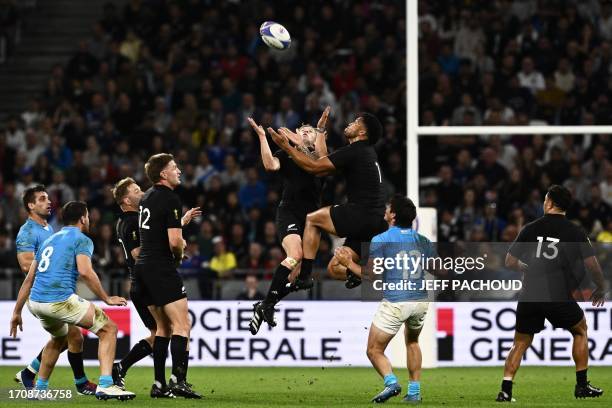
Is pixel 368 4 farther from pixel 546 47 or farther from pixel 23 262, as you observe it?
pixel 23 262

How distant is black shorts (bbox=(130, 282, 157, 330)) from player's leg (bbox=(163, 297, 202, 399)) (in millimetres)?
392

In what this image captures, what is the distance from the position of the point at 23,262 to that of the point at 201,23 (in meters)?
11.6

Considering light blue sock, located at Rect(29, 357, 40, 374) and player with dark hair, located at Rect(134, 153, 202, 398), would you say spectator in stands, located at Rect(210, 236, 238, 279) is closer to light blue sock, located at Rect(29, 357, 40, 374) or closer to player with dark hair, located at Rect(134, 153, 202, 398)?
light blue sock, located at Rect(29, 357, 40, 374)

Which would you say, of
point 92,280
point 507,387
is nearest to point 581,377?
point 507,387

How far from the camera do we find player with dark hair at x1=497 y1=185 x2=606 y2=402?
480 inches

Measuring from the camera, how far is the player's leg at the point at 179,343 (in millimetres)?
12242

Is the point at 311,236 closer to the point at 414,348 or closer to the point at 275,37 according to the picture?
the point at 414,348

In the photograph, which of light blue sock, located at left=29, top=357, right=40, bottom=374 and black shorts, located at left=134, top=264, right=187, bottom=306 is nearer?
black shorts, located at left=134, top=264, right=187, bottom=306

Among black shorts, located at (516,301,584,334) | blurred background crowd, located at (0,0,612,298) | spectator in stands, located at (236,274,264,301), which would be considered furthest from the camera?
blurred background crowd, located at (0,0,612,298)

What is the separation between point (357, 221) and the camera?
12266 mm

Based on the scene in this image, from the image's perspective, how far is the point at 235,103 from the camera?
2241 cm

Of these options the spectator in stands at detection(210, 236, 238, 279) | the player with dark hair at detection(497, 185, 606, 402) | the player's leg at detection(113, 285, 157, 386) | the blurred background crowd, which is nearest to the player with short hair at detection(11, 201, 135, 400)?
the player's leg at detection(113, 285, 157, 386)

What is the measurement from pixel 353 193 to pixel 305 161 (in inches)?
25.6

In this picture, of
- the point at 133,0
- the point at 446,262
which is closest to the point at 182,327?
the point at 446,262
